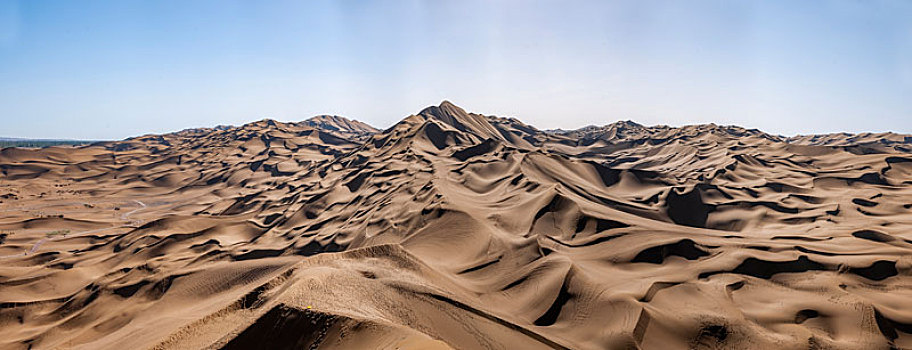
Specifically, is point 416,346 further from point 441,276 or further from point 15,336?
point 15,336

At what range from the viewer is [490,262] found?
11953 millimetres

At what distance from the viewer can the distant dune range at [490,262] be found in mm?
6953

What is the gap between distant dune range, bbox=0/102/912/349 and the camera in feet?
22.8

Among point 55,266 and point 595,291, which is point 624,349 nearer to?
point 595,291

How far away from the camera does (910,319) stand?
300 inches

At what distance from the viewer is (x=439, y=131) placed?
139ft

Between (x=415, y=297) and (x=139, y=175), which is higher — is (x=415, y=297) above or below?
above

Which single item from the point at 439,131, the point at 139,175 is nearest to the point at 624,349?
the point at 439,131

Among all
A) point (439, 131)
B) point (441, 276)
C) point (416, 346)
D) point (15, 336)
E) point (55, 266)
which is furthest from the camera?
point (439, 131)

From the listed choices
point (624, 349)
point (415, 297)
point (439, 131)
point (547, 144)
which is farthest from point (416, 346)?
point (547, 144)

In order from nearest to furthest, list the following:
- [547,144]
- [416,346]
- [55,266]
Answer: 1. [416,346]
2. [55,266]
3. [547,144]

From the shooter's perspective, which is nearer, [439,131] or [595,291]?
[595,291]

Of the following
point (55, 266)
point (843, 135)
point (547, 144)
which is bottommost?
point (843, 135)

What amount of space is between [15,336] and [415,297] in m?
11.7
